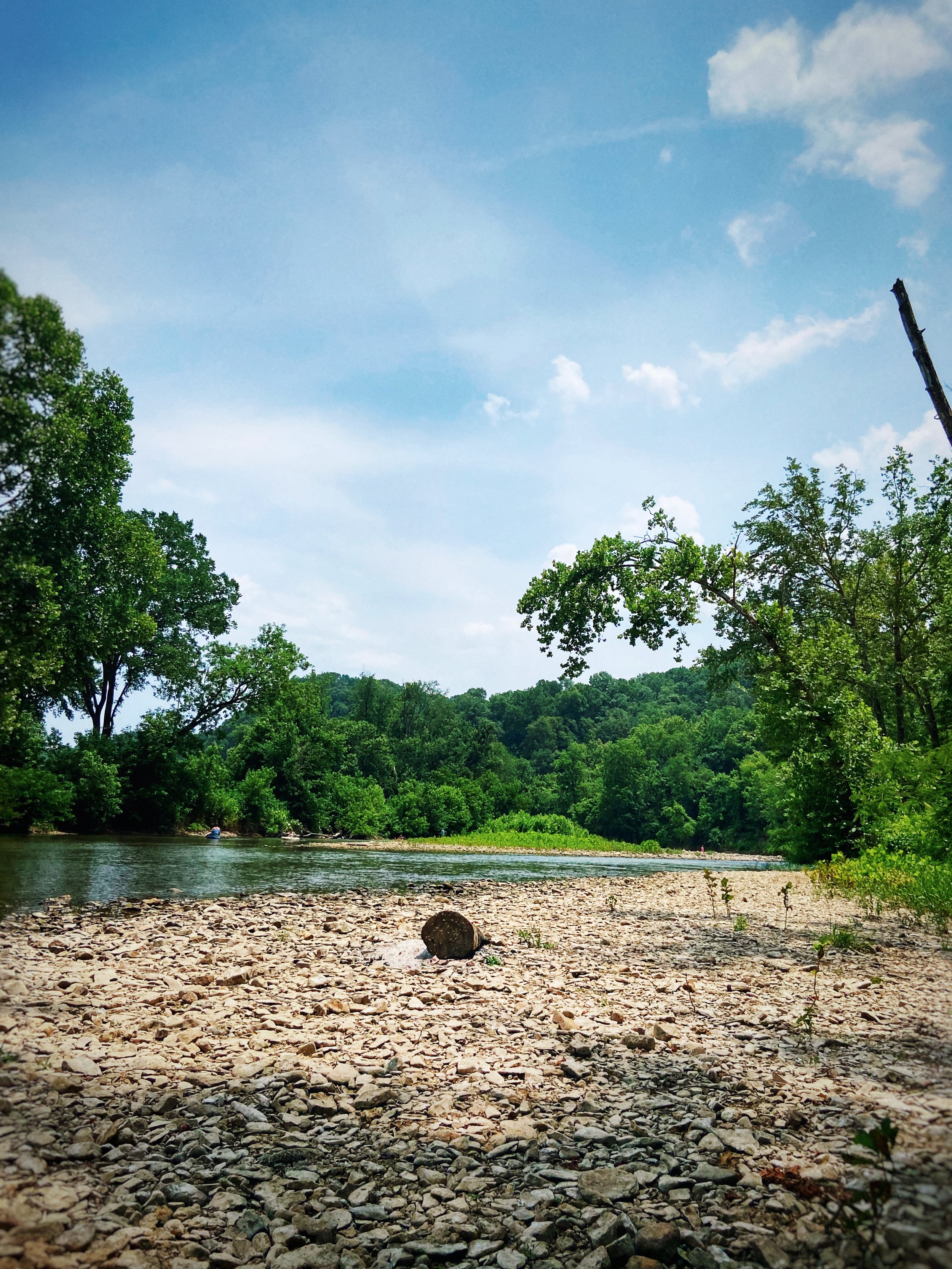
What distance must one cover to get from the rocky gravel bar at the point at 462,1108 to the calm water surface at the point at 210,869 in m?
6.06

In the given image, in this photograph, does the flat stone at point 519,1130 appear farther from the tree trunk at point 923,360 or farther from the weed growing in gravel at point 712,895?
the weed growing in gravel at point 712,895

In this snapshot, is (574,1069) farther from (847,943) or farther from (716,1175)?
(847,943)

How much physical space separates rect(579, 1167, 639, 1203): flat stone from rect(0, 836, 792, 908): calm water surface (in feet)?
35.4

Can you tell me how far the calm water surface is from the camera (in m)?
14.1

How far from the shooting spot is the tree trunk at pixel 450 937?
30.1ft

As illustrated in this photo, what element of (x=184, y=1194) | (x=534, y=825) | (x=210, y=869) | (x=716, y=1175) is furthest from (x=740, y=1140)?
(x=534, y=825)

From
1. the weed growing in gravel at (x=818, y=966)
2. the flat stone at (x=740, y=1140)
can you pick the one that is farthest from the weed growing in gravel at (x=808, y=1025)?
the flat stone at (x=740, y=1140)

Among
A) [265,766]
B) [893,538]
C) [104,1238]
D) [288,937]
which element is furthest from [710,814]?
[104,1238]

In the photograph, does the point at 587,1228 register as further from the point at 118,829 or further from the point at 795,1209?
the point at 118,829

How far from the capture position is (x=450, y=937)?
364 inches

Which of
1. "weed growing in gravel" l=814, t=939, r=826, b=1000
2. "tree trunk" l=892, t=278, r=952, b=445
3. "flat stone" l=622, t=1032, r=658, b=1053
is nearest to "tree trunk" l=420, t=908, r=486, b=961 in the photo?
"flat stone" l=622, t=1032, r=658, b=1053

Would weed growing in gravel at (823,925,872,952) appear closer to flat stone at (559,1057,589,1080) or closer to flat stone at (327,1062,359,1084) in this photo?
flat stone at (559,1057,589,1080)

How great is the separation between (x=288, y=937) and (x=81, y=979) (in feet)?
11.5

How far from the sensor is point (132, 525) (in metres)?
5.49
